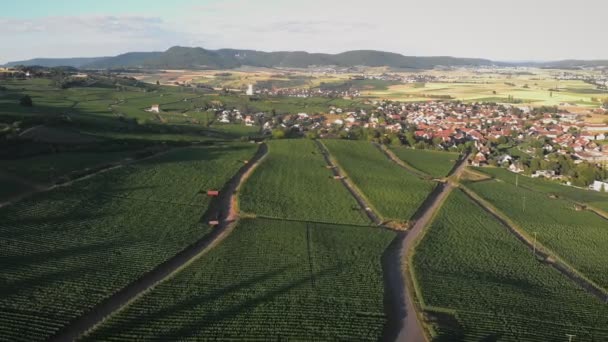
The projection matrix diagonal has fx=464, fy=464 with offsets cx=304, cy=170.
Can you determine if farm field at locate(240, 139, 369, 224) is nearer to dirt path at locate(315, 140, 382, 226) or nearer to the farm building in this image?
dirt path at locate(315, 140, 382, 226)

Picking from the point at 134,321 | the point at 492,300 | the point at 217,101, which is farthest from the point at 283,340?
the point at 217,101

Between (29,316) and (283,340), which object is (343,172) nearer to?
(283,340)

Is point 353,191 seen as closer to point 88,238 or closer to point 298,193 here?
point 298,193

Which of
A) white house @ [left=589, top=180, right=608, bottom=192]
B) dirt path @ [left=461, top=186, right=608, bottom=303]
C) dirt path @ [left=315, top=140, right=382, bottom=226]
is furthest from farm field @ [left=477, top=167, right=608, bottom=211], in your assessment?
dirt path @ [left=315, top=140, right=382, bottom=226]

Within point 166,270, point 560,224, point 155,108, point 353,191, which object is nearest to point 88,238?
point 166,270

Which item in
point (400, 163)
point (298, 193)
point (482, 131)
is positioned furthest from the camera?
point (482, 131)

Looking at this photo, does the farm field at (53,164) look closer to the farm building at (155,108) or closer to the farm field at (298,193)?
the farm field at (298,193)

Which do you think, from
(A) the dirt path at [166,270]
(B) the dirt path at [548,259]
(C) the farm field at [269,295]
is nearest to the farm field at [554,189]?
(B) the dirt path at [548,259]
